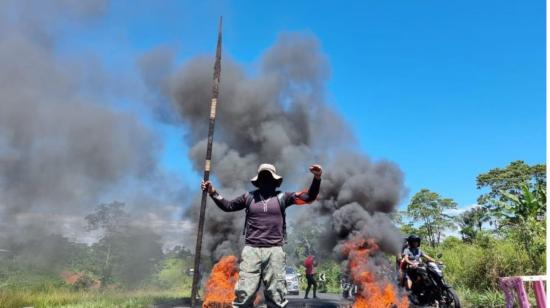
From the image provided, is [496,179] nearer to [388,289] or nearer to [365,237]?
[365,237]

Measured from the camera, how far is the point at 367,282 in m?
11.2

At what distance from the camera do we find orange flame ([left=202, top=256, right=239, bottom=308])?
11.0 meters

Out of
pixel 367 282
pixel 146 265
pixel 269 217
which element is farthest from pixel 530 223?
pixel 146 265

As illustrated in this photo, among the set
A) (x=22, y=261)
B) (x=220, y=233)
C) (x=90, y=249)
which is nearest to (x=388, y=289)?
(x=220, y=233)

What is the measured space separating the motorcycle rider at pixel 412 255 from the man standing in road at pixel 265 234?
4.97 m

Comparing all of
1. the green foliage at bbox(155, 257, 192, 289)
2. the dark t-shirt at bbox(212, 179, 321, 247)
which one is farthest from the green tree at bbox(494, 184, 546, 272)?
the green foliage at bbox(155, 257, 192, 289)

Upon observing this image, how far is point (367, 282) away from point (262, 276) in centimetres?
748

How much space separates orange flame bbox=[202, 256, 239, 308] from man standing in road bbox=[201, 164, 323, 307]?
21.6ft

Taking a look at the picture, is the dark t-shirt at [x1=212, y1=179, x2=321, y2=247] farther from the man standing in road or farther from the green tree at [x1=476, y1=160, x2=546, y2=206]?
the green tree at [x1=476, y1=160, x2=546, y2=206]

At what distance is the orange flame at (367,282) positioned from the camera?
10000 mm

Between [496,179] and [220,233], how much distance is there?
30.4 m

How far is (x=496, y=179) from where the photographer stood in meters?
39.2

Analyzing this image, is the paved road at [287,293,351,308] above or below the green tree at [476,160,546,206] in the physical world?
below

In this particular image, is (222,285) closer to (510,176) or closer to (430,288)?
(430,288)
